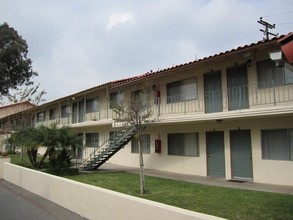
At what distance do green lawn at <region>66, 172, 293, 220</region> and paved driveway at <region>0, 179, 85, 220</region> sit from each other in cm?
267

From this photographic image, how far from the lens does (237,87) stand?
13.9m

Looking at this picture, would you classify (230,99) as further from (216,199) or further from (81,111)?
(81,111)

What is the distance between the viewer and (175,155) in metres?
17.2

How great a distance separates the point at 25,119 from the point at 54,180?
61.6 ft

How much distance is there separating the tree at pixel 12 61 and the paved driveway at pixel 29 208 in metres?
22.9

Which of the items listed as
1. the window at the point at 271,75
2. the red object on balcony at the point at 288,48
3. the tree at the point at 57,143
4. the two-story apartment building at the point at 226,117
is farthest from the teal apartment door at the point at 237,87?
the red object on balcony at the point at 288,48

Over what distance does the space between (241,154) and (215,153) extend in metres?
1.46

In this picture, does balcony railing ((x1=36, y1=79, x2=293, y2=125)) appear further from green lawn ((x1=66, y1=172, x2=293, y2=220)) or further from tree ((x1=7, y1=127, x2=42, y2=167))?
tree ((x1=7, y1=127, x2=42, y2=167))

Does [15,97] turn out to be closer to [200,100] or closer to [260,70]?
[200,100]

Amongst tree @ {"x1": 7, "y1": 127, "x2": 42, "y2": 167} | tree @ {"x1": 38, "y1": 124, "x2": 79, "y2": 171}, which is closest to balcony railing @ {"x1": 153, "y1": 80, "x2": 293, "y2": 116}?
tree @ {"x1": 38, "y1": 124, "x2": 79, "y2": 171}

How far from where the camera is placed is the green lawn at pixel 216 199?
25.4 feet

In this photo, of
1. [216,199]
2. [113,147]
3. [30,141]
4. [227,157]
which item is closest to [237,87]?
[227,157]

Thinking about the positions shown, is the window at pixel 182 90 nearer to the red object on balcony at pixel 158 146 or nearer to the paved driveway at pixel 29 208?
the red object on balcony at pixel 158 146

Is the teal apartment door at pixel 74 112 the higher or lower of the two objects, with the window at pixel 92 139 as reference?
higher
